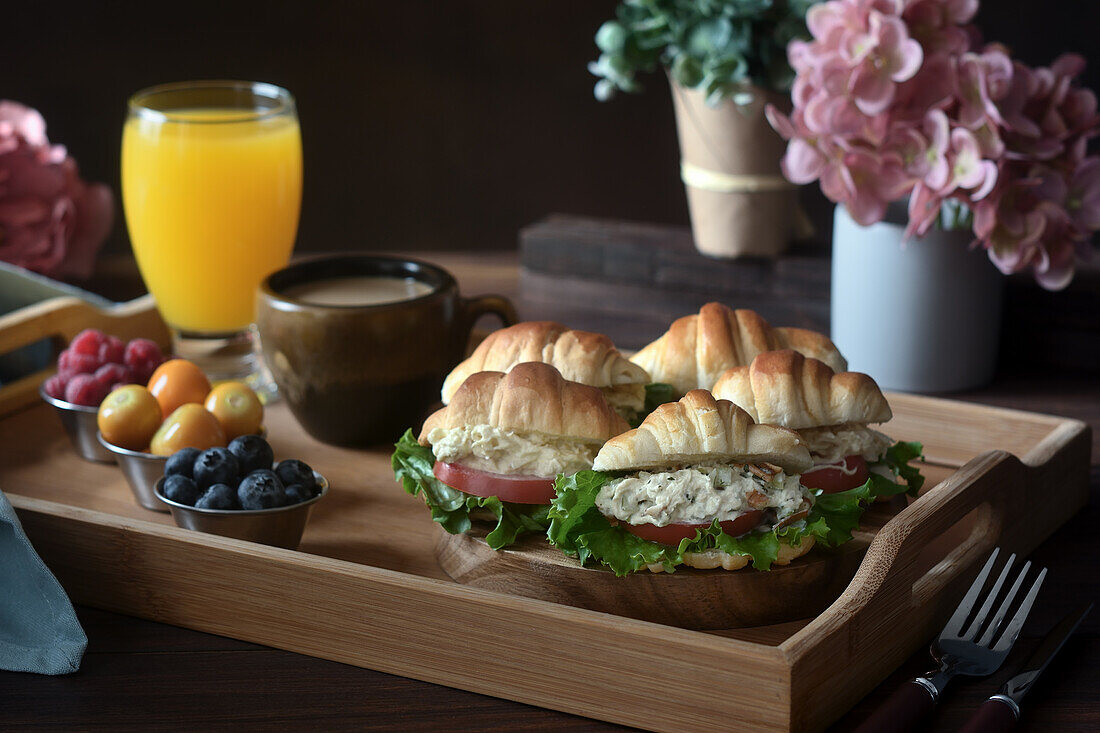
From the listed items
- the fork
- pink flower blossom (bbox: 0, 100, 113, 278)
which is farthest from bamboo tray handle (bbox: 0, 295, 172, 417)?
the fork

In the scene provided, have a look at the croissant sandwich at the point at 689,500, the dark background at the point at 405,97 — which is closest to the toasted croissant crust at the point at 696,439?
the croissant sandwich at the point at 689,500

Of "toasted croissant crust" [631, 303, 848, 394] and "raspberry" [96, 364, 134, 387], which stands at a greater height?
"toasted croissant crust" [631, 303, 848, 394]

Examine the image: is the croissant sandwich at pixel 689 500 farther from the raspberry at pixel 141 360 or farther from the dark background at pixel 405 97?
the dark background at pixel 405 97

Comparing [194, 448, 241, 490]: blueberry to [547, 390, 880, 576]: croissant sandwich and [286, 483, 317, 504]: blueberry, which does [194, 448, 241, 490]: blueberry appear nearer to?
[286, 483, 317, 504]: blueberry

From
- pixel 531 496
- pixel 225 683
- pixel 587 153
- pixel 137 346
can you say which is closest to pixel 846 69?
pixel 531 496

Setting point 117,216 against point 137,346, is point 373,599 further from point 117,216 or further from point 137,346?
point 117,216

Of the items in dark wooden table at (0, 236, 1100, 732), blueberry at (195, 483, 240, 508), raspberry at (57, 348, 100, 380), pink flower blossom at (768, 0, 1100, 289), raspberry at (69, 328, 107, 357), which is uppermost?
pink flower blossom at (768, 0, 1100, 289)

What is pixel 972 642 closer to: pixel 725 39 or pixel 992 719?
pixel 992 719
